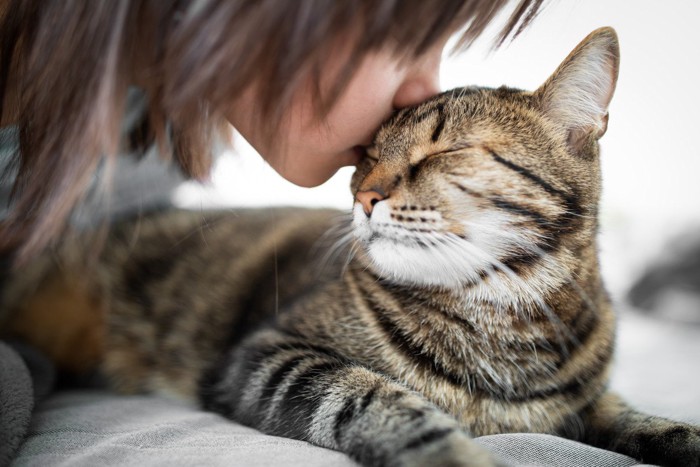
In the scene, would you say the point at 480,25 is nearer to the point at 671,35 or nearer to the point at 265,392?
the point at 265,392

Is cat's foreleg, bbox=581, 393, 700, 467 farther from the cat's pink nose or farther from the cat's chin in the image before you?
the cat's pink nose

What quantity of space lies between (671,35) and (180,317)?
1145mm

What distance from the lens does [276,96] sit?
603 mm

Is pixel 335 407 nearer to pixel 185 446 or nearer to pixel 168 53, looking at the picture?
pixel 185 446

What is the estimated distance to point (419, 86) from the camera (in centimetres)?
84

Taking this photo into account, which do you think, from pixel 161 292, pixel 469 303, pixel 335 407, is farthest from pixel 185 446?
pixel 161 292

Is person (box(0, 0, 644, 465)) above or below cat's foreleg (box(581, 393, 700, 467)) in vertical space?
above

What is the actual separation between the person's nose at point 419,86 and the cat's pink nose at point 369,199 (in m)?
0.17

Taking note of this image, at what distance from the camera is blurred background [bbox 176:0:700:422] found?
0.98 meters

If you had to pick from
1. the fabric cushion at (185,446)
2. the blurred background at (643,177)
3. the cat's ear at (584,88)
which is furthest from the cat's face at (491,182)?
the fabric cushion at (185,446)

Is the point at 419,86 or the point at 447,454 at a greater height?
the point at 419,86

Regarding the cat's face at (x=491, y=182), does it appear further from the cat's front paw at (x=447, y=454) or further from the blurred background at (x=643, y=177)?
the cat's front paw at (x=447, y=454)

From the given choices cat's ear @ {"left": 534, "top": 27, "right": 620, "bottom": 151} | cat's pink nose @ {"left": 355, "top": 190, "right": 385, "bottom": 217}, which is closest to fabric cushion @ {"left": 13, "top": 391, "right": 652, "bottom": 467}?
cat's pink nose @ {"left": 355, "top": 190, "right": 385, "bottom": 217}

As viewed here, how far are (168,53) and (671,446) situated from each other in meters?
0.76
